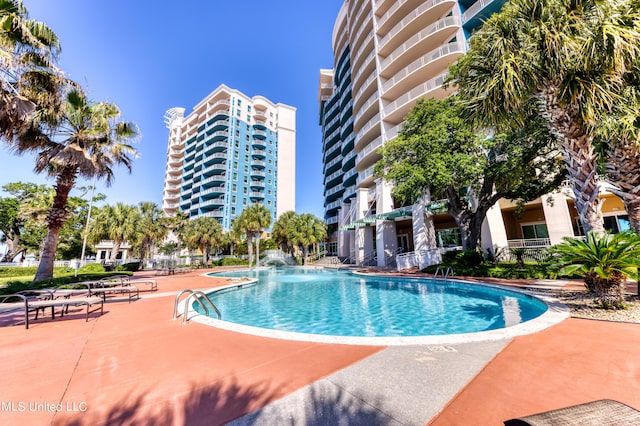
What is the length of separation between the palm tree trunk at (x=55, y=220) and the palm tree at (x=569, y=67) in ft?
62.9

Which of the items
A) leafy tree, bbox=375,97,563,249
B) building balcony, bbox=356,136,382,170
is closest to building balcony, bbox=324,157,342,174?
building balcony, bbox=356,136,382,170

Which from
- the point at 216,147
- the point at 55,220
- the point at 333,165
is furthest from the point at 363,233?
the point at 216,147

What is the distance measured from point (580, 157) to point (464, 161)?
6.66 meters

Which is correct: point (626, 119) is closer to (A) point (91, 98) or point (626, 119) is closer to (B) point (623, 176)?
(B) point (623, 176)

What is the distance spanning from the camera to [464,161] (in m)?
14.4

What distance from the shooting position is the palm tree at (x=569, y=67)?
22.8ft

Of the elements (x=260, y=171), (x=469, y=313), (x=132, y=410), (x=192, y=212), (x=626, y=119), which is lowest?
(x=469, y=313)

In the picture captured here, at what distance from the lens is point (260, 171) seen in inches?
2501

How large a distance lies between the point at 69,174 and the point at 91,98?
4.20m

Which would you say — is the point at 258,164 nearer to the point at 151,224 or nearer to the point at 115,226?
the point at 151,224

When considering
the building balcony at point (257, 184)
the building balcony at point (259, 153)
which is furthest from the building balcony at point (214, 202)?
the building balcony at point (259, 153)

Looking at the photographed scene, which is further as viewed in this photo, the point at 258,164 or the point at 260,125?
the point at 260,125

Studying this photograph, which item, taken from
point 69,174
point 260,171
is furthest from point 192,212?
point 69,174

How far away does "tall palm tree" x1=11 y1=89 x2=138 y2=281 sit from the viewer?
11922 mm
